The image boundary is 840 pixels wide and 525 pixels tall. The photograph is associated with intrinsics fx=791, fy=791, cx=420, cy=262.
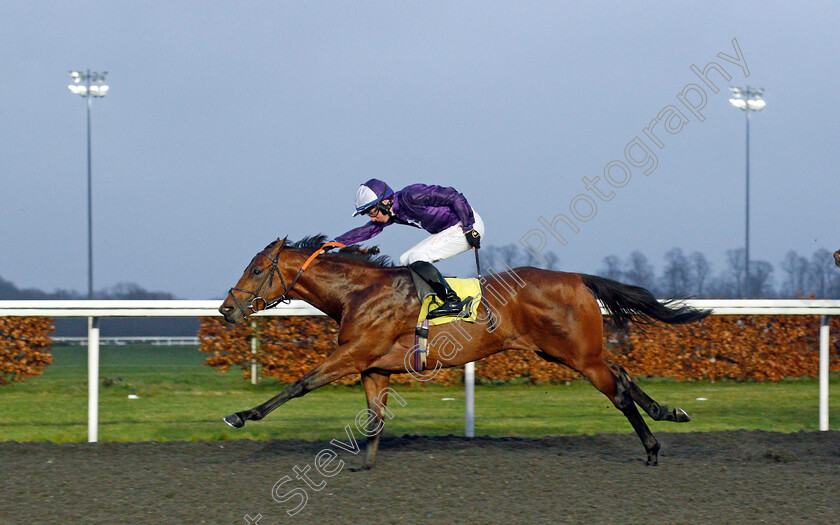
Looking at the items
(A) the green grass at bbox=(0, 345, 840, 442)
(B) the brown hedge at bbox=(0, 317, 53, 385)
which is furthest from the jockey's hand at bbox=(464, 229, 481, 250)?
(B) the brown hedge at bbox=(0, 317, 53, 385)

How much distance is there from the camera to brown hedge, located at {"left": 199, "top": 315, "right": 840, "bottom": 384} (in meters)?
6.95

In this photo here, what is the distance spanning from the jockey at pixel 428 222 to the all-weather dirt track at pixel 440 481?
0.99 m

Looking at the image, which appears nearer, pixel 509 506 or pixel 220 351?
pixel 509 506

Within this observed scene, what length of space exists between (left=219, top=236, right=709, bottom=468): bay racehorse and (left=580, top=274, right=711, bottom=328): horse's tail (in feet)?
0.52

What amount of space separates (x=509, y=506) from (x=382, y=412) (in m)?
1.21

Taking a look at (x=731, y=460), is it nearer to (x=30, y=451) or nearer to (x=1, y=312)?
(x=30, y=451)

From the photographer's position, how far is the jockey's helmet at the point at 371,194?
14.6 feet

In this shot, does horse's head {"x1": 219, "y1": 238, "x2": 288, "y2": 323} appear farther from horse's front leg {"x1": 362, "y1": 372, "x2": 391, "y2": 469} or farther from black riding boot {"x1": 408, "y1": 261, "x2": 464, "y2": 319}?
black riding boot {"x1": 408, "y1": 261, "x2": 464, "y2": 319}

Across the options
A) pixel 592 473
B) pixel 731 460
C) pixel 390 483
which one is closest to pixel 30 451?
pixel 390 483

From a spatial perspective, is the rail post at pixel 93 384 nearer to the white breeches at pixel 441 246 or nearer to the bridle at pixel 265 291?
the bridle at pixel 265 291

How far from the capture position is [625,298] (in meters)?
4.87

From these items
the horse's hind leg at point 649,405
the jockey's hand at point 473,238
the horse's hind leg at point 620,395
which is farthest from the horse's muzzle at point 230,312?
the horse's hind leg at point 649,405

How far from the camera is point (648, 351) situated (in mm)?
7801

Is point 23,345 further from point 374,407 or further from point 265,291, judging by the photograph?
point 374,407
